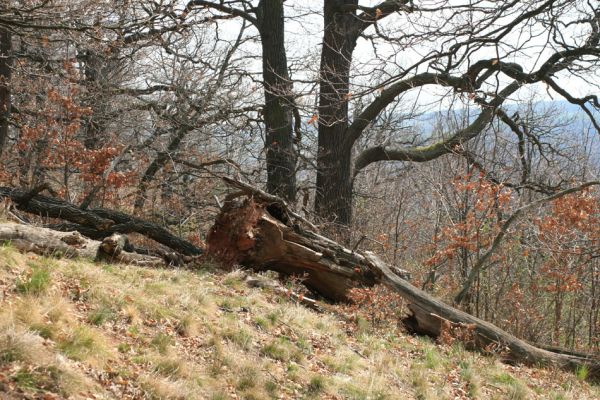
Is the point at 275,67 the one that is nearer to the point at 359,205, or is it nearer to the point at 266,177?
the point at 266,177

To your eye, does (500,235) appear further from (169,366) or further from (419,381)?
(169,366)

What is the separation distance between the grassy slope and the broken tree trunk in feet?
1.41

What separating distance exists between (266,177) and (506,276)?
21.0ft

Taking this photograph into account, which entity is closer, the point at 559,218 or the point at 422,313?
the point at 422,313

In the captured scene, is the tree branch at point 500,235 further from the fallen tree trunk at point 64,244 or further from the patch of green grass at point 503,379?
the fallen tree trunk at point 64,244

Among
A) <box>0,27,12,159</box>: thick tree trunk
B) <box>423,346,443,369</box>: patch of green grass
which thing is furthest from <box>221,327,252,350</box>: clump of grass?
<box>0,27,12,159</box>: thick tree trunk

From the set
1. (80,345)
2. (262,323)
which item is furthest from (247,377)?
(80,345)

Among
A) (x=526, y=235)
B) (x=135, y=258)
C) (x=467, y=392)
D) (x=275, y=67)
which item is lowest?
(x=467, y=392)

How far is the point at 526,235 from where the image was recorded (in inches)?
436

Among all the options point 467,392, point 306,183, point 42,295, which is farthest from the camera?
point 306,183

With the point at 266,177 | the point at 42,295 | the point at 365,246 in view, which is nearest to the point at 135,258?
the point at 42,295

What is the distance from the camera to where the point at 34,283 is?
17.2 feet

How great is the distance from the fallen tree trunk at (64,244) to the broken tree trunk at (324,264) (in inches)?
52.5

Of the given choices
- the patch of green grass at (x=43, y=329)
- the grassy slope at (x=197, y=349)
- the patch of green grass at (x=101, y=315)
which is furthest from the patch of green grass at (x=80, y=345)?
the patch of green grass at (x=101, y=315)
